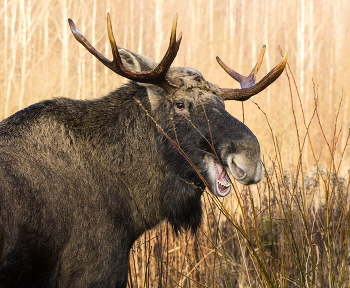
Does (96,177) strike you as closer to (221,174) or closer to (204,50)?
(221,174)

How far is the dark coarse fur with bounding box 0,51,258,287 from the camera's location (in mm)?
3383

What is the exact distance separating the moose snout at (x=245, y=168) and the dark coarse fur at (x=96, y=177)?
0.45ft

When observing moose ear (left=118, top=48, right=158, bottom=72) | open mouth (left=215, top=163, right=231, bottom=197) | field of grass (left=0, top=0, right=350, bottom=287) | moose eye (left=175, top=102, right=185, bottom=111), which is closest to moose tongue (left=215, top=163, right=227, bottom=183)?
open mouth (left=215, top=163, right=231, bottom=197)

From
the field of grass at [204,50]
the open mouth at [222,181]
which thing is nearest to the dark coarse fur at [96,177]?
the open mouth at [222,181]

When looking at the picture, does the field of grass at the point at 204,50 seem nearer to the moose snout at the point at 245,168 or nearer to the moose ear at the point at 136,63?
the moose ear at the point at 136,63

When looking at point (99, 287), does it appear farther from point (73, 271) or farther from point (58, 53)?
point (58, 53)

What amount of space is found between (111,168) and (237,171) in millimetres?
1047

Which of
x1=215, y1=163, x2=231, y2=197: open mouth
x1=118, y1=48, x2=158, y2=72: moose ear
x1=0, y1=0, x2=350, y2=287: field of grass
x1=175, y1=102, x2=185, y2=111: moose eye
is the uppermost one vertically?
x1=0, y1=0, x2=350, y2=287: field of grass

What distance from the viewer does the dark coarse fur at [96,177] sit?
3383 mm

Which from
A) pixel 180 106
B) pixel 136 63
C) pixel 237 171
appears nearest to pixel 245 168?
pixel 237 171

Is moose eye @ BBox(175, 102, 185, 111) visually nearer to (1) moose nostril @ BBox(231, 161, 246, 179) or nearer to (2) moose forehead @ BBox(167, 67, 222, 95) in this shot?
(2) moose forehead @ BBox(167, 67, 222, 95)

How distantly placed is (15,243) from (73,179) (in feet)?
2.22

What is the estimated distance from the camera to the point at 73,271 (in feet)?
11.7

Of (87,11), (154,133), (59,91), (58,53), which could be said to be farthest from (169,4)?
(154,133)
